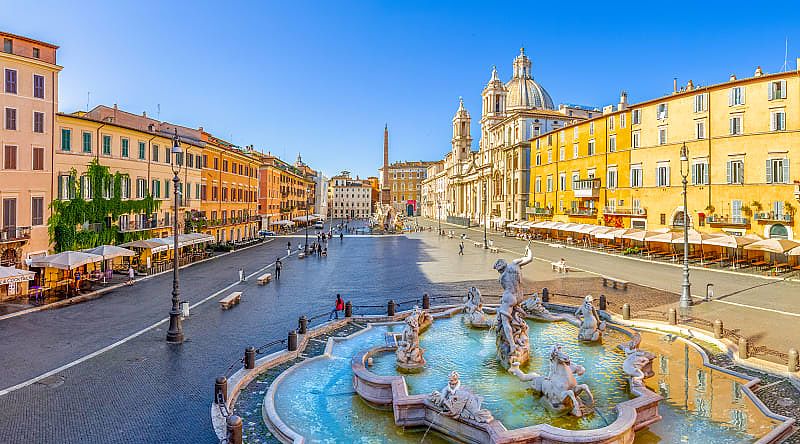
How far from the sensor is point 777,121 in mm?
32344

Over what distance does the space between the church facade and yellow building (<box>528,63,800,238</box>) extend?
13757 millimetres

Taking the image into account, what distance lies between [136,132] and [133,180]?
3342 millimetres

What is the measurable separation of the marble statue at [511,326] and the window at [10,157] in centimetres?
2433

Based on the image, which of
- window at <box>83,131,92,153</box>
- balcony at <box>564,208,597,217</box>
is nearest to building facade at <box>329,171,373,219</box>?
balcony at <box>564,208,597,217</box>

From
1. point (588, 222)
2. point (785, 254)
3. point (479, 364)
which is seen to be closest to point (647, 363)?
point (479, 364)

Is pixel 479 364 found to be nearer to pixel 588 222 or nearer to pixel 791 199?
pixel 791 199

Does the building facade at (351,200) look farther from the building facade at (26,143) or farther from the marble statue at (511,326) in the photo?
the marble statue at (511,326)

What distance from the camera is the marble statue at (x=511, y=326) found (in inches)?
477

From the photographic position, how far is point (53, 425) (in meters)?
9.45

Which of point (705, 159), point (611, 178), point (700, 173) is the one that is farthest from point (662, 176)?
point (611, 178)

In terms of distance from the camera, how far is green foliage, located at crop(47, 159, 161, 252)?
85.0 feet

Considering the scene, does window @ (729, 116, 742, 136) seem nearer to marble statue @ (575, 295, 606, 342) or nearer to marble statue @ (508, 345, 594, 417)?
marble statue @ (575, 295, 606, 342)

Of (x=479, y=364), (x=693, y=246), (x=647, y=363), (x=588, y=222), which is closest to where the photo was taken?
(x=647, y=363)

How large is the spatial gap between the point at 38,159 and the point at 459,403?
26280 millimetres
